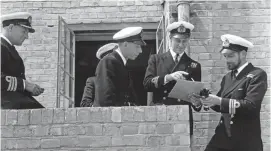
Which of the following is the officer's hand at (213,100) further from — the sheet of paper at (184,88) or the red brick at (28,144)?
the red brick at (28,144)

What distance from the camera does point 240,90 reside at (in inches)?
208

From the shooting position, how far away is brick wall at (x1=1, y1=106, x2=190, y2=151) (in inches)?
193

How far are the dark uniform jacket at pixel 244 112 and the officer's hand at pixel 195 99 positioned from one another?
8.3 inches

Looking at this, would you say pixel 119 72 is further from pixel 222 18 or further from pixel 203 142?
pixel 222 18

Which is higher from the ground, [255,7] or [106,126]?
[255,7]

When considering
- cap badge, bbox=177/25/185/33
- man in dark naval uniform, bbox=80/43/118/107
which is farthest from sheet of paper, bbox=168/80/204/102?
man in dark naval uniform, bbox=80/43/118/107

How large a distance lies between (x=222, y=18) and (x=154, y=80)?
84.1 inches

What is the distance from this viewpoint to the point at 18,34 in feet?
17.5

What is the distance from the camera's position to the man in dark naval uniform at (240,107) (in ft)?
17.0

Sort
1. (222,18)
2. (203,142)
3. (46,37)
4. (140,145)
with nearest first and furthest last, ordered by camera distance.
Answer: (140,145) < (203,142) < (222,18) < (46,37)

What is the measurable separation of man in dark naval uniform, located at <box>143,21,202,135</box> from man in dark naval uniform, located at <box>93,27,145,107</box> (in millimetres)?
281

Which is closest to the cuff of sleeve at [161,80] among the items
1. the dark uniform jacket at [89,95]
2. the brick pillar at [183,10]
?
the dark uniform jacket at [89,95]

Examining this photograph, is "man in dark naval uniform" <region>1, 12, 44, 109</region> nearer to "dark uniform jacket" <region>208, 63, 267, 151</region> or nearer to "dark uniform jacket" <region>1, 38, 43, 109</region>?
"dark uniform jacket" <region>1, 38, 43, 109</region>

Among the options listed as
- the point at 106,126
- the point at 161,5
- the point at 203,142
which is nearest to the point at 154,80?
the point at 106,126
